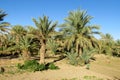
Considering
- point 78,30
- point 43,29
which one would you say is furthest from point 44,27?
point 78,30

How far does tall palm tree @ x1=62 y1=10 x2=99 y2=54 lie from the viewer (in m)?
29.0

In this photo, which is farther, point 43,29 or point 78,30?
point 78,30

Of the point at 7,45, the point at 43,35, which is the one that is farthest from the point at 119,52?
the point at 43,35

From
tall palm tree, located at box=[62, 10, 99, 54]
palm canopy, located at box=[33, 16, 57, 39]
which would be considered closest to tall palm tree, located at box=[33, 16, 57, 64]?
palm canopy, located at box=[33, 16, 57, 39]

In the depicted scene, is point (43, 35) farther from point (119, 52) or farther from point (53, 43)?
point (119, 52)

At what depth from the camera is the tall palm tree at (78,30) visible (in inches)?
1141

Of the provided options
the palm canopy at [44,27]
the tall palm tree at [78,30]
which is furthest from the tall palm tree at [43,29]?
the tall palm tree at [78,30]

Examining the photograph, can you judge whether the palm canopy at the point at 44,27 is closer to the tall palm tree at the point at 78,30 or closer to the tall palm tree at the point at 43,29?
the tall palm tree at the point at 43,29

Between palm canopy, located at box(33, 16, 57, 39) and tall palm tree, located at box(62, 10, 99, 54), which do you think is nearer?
palm canopy, located at box(33, 16, 57, 39)

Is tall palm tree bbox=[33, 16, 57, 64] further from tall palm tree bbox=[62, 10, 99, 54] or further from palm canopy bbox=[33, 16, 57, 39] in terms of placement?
tall palm tree bbox=[62, 10, 99, 54]

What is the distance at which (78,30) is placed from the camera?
97.9 feet

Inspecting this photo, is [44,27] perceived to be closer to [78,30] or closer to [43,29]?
[43,29]

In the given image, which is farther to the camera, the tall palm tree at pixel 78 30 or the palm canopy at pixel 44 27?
the tall palm tree at pixel 78 30

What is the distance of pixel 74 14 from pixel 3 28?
9711 mm
